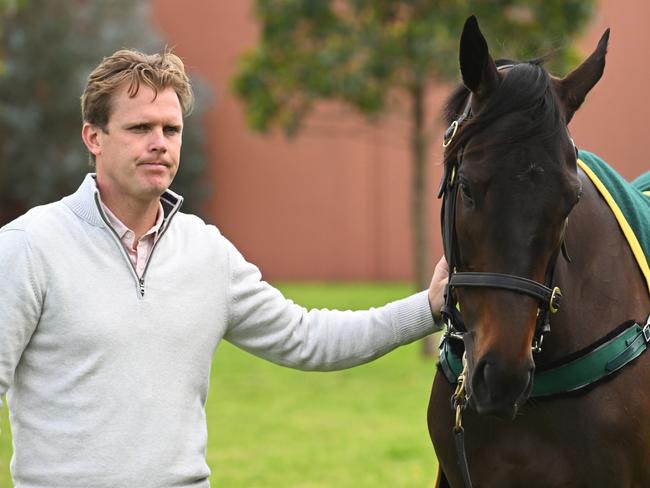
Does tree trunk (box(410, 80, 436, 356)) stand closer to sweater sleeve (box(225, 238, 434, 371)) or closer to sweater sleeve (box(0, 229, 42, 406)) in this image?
sweater sleeve (box(225, 238, 434, 371))

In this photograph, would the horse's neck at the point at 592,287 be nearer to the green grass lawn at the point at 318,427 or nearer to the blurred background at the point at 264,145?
the green grass lawn at the point at 318,427

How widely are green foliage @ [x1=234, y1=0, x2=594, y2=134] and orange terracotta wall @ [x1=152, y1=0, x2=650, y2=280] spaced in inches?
381

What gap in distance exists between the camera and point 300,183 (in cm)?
2292

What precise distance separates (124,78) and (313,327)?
36.7 inches

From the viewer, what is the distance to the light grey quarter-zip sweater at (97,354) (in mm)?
2793

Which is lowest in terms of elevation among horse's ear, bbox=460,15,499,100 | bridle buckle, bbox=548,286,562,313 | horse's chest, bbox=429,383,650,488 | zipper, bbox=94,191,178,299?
horse's chest, bbox=429,383,650,488

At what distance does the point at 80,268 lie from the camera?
9.33ft

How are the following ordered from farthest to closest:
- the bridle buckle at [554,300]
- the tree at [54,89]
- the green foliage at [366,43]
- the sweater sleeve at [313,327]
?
Answer: the tree at [54,89] < the green foliage at [366,43] < the sweater sleeve at [313,327] < the bridle buckle at [554,300]

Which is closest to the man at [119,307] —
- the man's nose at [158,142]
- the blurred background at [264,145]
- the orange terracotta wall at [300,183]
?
the man's nose at [158,142]

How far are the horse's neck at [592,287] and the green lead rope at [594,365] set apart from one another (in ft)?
0.11

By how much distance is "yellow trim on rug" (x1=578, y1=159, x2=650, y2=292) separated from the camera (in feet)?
9.61

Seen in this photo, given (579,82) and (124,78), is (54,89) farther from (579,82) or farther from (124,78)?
(579,82)

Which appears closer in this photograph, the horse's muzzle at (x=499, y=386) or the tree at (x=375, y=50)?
the horse's muzzle at (x=499, y=386)

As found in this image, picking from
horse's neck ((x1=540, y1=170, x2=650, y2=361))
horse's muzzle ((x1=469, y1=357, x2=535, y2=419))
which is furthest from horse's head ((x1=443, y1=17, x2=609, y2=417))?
horse's neck ((x1=540, y1=170, x2=650, y2=361))
